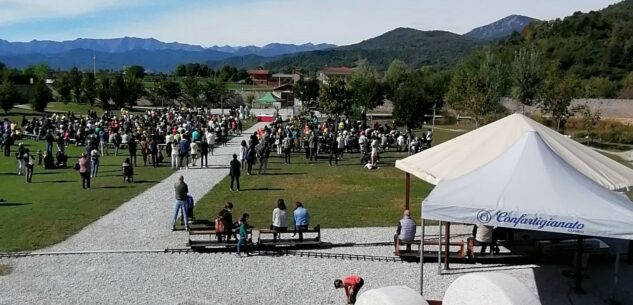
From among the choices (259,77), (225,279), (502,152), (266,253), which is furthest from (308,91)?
(259,77)

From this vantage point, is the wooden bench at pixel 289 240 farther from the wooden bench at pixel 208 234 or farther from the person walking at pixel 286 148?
the person walking at pixel 286 148

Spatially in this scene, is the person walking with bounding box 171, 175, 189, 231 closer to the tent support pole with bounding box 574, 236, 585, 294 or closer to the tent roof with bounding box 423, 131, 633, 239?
the tent roof with bounding box 423, 131, 633, 239

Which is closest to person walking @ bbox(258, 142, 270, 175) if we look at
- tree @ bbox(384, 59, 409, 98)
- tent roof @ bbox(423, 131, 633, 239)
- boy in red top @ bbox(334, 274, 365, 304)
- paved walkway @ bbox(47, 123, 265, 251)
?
paved walkway @ bbox(47, 123, 265, 251)

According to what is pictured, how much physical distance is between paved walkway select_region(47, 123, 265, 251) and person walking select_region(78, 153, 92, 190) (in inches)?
84.2

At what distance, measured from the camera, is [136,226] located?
52.4 ft

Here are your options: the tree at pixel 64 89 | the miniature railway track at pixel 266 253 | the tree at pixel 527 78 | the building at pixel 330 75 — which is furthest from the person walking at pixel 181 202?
the tree at pixel 64 89

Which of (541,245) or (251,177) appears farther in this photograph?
(251,177)

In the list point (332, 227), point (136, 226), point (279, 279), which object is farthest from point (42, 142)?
point (279, 279)

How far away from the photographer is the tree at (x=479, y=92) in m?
42.7

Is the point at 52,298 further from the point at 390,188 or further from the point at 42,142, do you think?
the point at 42,142

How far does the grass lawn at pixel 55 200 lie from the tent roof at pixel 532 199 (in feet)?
31.3

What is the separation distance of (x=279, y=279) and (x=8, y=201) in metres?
10.9

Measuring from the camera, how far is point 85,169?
20609 millimetres

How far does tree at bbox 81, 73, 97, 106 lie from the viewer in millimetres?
60250
